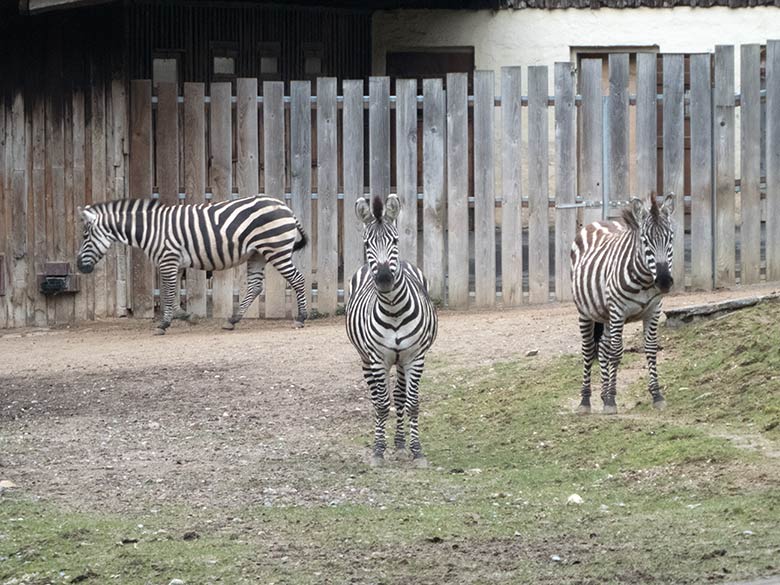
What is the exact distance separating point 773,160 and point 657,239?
5982 millimetres

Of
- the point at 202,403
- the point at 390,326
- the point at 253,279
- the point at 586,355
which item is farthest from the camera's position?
the point at 253,279

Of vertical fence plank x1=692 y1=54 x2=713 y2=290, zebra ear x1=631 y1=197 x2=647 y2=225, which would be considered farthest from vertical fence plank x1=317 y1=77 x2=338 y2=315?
zebra ear x1=631 y1=197 x2=647 y2=225

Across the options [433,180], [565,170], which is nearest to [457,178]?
[433,180]

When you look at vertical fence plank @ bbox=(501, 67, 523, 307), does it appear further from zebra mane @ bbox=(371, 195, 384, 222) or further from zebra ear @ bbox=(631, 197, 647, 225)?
zebra mane @ bbox=(371, 195, 384, 222)

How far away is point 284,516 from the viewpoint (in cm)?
773

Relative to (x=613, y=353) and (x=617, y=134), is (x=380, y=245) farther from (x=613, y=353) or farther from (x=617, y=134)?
(x=617, y=134)

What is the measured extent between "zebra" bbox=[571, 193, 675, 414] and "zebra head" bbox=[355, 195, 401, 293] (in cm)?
208

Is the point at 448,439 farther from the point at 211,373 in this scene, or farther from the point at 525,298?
the point at 525,298

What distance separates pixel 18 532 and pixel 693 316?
22.1 ft

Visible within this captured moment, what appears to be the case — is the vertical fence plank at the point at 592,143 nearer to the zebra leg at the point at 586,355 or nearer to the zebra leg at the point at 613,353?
the zebra leg at the point at 586,355

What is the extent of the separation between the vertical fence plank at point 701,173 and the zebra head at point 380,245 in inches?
290

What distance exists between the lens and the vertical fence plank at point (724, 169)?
1527 cm

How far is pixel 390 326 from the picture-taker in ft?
29.5

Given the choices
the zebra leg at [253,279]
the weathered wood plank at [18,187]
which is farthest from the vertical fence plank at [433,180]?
the weathered wood plank at [18,187]
